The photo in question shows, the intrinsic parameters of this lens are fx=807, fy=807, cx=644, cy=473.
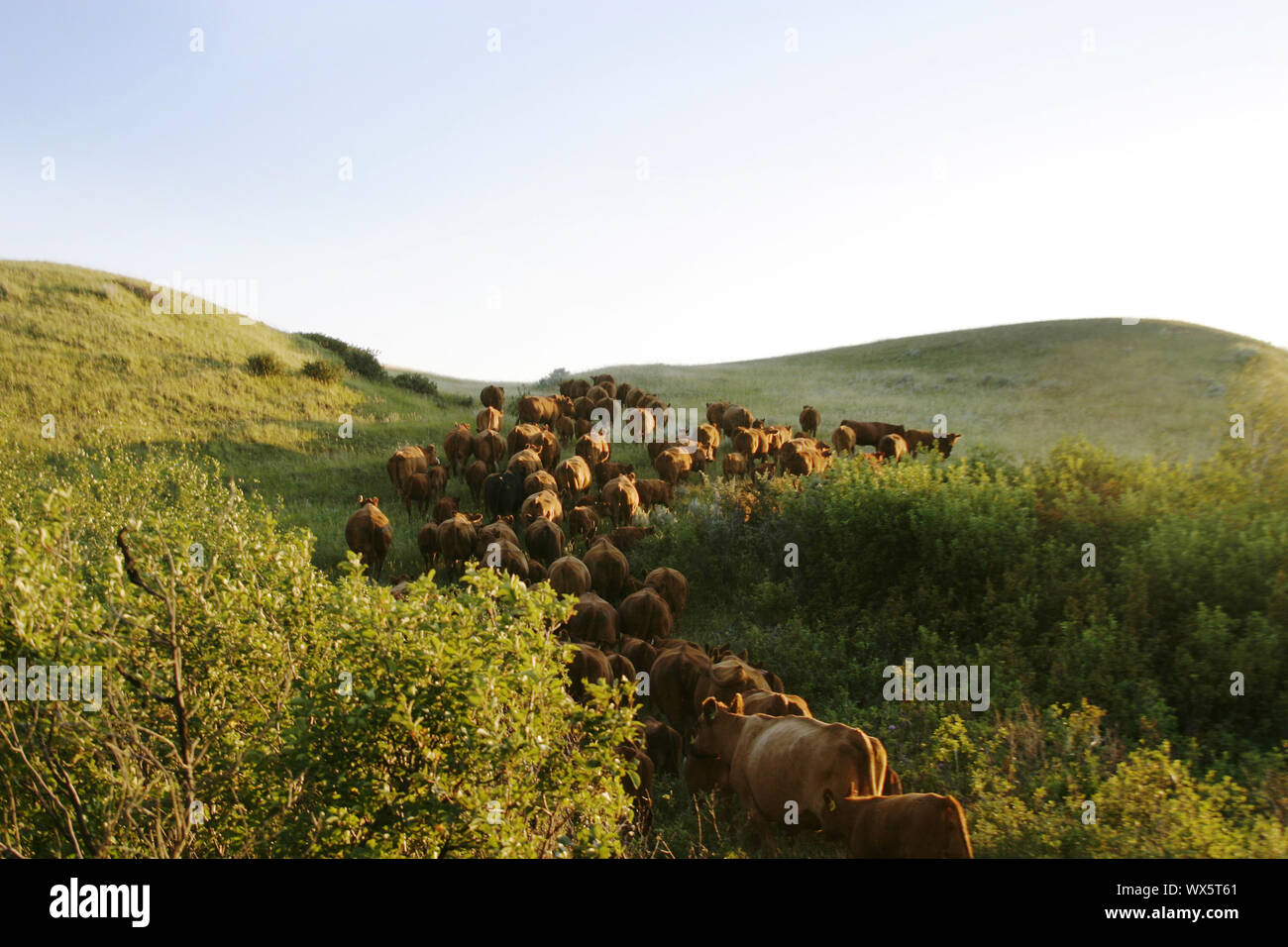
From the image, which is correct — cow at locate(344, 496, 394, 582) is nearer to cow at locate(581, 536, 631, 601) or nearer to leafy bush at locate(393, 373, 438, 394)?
cow at locate(581, 536, 631, 601)

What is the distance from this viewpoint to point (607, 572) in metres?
16.4

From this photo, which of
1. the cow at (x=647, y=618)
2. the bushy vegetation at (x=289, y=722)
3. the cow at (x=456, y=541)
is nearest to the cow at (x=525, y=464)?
the cow at (x=456, y=541)

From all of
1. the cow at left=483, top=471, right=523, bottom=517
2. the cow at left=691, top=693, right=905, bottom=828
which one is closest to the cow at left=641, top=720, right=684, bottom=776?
the cow at left=691, top=693, right=905, bottom=828

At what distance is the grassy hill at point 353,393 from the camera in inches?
1128

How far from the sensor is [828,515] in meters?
17.1

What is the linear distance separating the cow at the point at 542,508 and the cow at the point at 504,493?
5.31 ft

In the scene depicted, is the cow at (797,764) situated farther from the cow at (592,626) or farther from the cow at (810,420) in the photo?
the cow at (810,420)

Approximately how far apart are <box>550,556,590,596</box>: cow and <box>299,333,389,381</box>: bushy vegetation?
33379 mm

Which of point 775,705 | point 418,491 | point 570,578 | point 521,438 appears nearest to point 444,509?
point 418,491

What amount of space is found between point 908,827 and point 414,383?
42.7 m

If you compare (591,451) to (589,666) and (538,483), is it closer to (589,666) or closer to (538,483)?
(538,483)

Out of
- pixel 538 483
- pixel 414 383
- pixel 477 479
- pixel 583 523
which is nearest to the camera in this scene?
pixel 583 523
